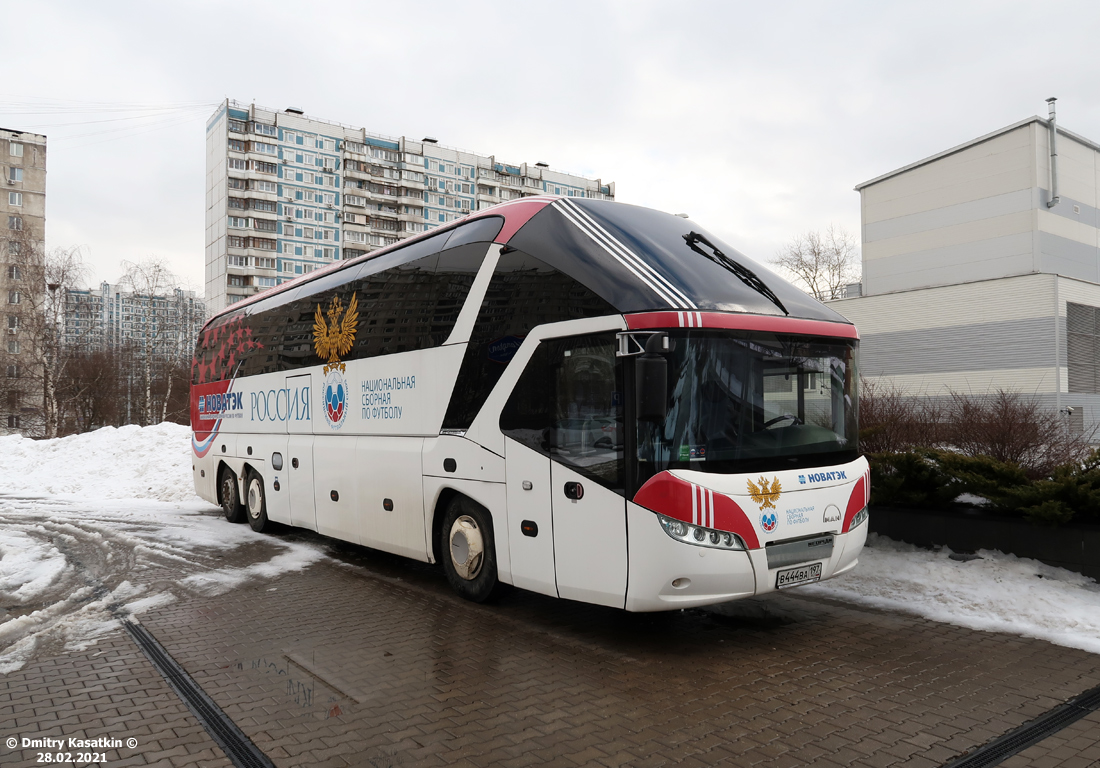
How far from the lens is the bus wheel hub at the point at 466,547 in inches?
295

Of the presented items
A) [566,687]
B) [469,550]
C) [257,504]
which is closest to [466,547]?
[469,550]

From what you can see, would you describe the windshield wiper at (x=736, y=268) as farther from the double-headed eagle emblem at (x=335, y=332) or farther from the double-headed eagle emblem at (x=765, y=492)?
the double-headed eagle emblem at (x=335, y=332)

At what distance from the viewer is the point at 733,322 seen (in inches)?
236

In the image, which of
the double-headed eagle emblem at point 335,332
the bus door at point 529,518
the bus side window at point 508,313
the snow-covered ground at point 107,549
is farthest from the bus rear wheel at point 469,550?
the double-headed eagle emblem at point 335,332

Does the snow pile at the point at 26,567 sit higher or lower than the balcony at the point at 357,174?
lower

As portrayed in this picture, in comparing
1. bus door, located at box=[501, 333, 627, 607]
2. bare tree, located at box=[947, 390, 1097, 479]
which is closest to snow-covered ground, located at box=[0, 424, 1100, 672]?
bare tree, located at box=[947, 390, 1097, 479]

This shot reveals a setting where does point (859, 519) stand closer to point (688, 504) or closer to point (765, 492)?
point (765, 492)

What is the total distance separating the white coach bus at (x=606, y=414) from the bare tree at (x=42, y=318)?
34.0 m

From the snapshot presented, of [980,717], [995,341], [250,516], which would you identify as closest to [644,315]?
[980,717]

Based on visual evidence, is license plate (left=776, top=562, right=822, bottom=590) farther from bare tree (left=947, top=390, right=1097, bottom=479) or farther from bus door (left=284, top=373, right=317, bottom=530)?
bus door (left=284, top=373, right=317, bottom=530)

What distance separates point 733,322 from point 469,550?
3501 mm

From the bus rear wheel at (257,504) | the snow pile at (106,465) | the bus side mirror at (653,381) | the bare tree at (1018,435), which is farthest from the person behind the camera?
the snow pile at (106,465)

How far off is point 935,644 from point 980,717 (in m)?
1.52

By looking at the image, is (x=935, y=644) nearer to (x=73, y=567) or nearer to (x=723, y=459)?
(x=723, y=459)
